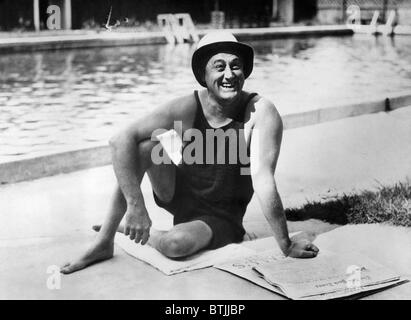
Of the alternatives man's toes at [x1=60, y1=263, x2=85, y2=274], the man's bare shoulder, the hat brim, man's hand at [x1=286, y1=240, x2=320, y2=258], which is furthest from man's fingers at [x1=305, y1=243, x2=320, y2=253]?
man's toes at [x1=60, y1=263, x2=85, y2=274]

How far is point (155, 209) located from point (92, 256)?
0.53m

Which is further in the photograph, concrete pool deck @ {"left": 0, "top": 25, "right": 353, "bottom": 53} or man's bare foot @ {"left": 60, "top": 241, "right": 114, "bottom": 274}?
concrete pool deck @ {"left": 0, "top": 25, "right": 353, "bottom": 53}

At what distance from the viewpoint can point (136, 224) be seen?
8.66 ft

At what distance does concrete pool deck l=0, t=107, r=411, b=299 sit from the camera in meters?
2.43

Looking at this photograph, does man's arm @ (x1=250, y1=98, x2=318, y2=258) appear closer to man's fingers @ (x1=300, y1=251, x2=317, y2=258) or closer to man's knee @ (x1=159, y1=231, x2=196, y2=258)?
man's fingers @ (x1=300, y1=251, x2=317, y2=258)

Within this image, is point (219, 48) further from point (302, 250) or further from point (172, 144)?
point (302, 250)

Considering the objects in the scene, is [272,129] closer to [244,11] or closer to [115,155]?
[115,155]

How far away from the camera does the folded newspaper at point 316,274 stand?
7.81 ft

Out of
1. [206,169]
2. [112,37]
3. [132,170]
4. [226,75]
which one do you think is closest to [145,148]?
[132,170]

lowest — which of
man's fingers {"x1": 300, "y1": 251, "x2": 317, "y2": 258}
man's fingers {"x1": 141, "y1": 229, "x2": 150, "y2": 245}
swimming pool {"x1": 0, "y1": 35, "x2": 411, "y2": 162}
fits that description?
man's fingers {"x1": 300, "y1": 251, "x2": 317, "y2": 258}

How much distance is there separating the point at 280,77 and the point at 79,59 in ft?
5.40

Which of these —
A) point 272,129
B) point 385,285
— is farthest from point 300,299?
point 272,129

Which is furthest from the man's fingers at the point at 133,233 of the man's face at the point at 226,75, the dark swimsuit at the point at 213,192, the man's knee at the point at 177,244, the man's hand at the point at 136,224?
the man's face at the point at 226,75

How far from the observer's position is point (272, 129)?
2.68 metres
